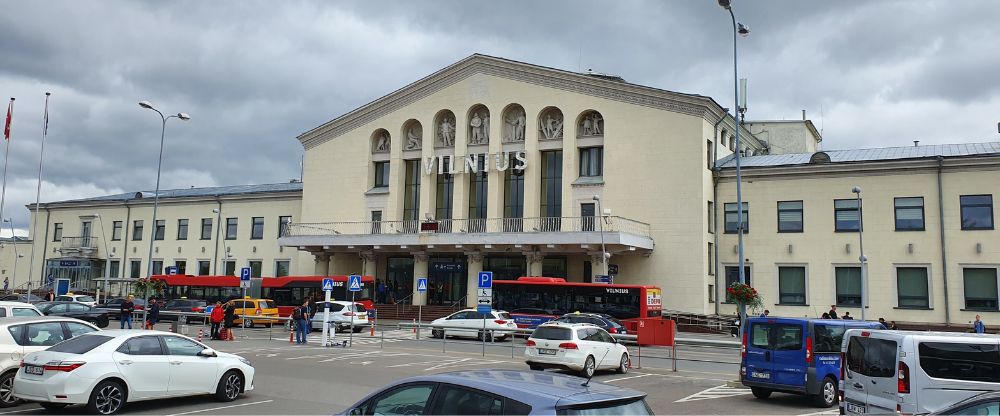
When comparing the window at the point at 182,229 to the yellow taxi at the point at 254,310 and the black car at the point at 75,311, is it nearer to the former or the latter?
the yellow taxi at the point at 254,310

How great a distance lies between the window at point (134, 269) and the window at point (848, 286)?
173ft

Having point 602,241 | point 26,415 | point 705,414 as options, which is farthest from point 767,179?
point 26,415

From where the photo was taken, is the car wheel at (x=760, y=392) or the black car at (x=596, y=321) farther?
the black car at (x=596, y=321)

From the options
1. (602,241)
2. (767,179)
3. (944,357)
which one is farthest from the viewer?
(767,179)

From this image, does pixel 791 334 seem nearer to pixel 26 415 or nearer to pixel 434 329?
pixel 26 415

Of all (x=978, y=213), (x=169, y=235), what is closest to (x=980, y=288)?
(x=978, y=213)

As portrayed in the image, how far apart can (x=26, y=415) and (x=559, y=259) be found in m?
34.8

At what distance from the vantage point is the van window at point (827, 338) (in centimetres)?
1569

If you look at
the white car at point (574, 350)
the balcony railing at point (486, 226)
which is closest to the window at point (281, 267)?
the balcony railing at point (486, 226)

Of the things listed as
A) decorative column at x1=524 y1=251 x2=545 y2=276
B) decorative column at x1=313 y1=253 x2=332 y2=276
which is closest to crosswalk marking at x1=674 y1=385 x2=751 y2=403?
decorative column at x1=524 y1=251 x2=545 y2=276

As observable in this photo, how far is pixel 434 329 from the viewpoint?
3503cm

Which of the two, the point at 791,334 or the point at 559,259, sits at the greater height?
the point at 559,259

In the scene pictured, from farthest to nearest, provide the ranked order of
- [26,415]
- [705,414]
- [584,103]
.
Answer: [584,103] → [705,414] → [26,415]

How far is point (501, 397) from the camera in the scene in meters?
6.38
